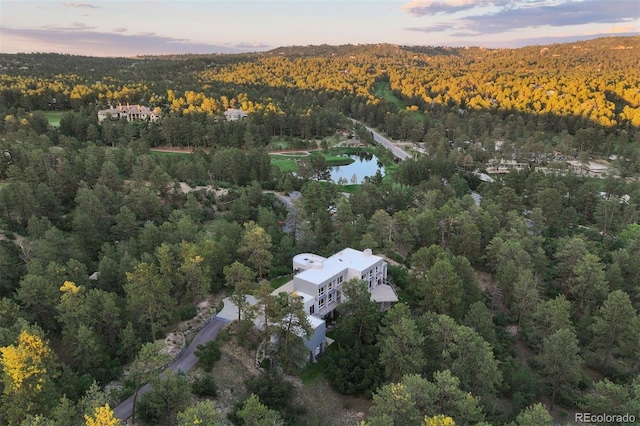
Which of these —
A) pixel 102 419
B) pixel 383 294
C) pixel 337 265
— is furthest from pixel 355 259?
pixel 102 419

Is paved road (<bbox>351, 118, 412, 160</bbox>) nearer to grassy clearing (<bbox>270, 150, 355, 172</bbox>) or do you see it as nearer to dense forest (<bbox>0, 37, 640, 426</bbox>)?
dense forest (<bbox>0, 37, 640, 426</bbox>)

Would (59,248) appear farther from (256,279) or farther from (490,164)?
(490,164)

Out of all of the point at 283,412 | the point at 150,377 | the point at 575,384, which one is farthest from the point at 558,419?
the point at 150,377

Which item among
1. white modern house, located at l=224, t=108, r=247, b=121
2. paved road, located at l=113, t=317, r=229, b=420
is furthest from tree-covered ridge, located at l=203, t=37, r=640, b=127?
paved road, located at l=113, t=317, r=229, b=420

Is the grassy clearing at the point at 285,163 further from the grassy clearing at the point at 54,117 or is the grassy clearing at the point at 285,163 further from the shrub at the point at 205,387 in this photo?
the shrub at the point at 205,387

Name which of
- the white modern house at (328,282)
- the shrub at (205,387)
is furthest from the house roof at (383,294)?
the shrub at (205,387)
